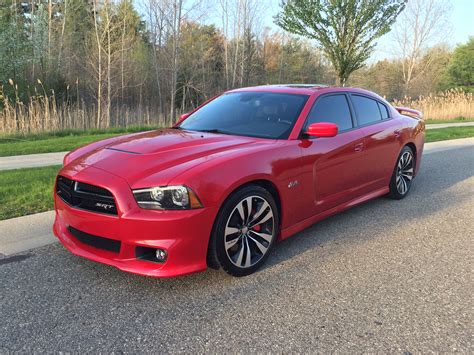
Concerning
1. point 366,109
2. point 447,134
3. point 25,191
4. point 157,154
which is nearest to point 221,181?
point 157,154

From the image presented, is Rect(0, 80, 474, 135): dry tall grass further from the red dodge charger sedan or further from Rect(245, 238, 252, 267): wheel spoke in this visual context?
Rect(245, 238, 252, 267): wheel spoke

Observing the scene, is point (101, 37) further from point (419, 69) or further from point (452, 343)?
point (419, 69)

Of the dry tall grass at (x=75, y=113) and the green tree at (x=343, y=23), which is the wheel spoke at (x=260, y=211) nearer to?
the dry tall grass at (x=75, y=113)

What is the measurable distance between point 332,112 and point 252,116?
941 millimetres

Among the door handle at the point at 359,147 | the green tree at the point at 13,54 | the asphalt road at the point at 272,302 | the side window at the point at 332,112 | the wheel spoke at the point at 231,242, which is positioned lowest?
the asphalt road at the point at 272,302

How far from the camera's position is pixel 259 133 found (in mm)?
4121

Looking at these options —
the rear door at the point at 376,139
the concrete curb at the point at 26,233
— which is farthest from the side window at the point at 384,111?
the concrete curb at the point at 26,233

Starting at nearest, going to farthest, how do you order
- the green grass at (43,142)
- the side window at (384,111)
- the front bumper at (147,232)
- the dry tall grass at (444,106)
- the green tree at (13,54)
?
the front bumper at (147,232) < the side window at (384,111) < the green grass at (43,142) < the green tree at (13,54) < the dry tall grass at (444,106)

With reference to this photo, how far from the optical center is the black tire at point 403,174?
5.84m

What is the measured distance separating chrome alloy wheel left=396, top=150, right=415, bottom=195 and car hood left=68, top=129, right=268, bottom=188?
2920 millimetres

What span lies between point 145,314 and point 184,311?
0.27m

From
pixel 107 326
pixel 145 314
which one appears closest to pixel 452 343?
pixel 145 314

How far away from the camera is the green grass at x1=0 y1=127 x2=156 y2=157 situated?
31.2 feet

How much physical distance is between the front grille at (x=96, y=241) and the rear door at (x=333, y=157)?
1.88 meters
